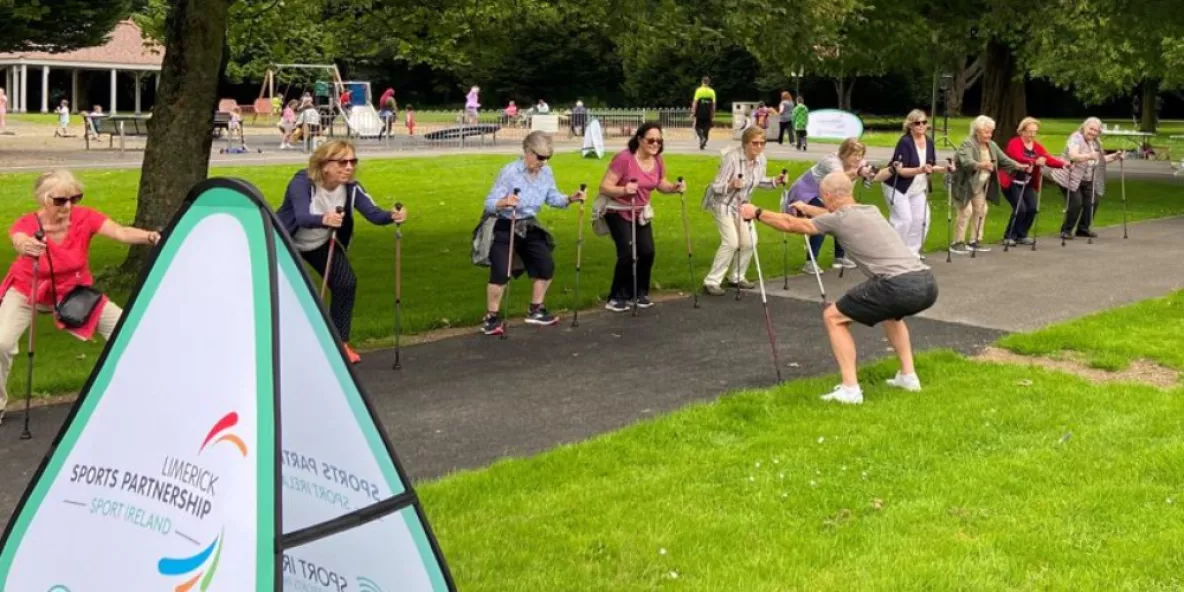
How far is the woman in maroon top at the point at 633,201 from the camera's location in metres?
11.5

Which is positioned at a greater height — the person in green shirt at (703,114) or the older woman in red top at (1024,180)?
the person in green shirt at (703,114)

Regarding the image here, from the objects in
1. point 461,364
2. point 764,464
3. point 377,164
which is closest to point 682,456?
point 764,464

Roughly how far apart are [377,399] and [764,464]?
2.88 metres

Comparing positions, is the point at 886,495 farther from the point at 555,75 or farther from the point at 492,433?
the point at 555,75

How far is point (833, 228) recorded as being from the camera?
8023 mm

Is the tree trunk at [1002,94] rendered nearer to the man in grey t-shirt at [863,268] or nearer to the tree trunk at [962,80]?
the man in grey t-shirt at [863,268]

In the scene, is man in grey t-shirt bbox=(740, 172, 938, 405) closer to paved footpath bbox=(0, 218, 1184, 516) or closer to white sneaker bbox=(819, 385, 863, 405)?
white sneaker bbox=(819, 385, 863, 405)

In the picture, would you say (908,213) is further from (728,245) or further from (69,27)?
(69,27)

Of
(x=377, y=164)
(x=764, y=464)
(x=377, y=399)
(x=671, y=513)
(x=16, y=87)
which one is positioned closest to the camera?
(x=671, y=513)

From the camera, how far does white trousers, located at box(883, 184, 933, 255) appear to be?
13562 mm

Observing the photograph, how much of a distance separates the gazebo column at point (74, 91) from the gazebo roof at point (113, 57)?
5.39ft

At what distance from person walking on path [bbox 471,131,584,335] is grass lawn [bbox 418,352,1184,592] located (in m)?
3.01

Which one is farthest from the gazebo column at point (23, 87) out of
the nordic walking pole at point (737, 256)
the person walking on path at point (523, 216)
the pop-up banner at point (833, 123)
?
the person walking on path at point (523, 216)

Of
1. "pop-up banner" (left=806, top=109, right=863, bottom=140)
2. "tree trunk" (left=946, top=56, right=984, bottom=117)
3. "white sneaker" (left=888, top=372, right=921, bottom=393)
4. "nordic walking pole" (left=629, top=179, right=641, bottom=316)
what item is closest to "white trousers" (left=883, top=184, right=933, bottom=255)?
"nordic walking pole" (left=629, top=179, right=641, bottom=316)
